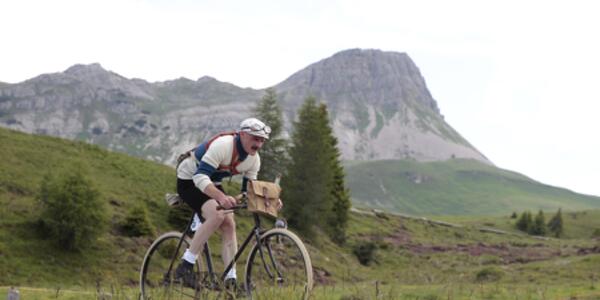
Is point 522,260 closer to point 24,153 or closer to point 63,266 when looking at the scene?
point 63,266

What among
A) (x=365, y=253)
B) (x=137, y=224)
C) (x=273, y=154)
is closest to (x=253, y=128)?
(x=137, y=224)

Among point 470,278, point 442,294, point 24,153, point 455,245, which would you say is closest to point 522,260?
point 455,245

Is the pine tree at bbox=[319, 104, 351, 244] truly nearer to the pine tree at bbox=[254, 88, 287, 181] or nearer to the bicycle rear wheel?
the pine tree at bbox=[254, 88, 287, 181]

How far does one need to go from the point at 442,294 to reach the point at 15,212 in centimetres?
3104

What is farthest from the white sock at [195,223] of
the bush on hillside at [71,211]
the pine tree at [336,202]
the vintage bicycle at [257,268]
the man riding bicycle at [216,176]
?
the pine tree at [336,202]

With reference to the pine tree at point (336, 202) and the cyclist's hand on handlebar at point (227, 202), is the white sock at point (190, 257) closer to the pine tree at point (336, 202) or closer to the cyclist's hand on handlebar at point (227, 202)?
the cyclist's hand on handlebar at point (227, 202)

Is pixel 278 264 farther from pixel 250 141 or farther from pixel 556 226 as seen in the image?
pixel 556 226

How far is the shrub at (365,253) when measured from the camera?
53844 mm

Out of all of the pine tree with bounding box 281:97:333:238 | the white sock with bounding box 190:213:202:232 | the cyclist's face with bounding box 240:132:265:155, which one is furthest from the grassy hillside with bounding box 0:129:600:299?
the cyclist's face with bounding box 240:132:265:155

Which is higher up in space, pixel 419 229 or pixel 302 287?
pixel 302 287

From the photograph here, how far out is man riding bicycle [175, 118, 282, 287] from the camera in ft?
26.6

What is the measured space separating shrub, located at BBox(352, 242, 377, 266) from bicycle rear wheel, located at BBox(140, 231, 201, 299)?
1777 inches

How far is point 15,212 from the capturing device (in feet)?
116

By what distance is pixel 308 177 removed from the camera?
5575 cm
